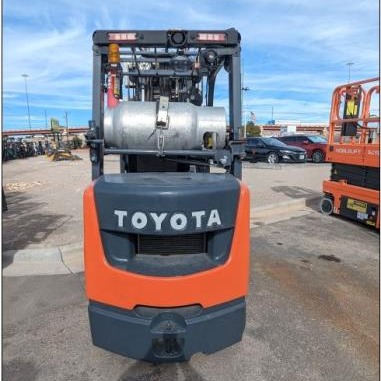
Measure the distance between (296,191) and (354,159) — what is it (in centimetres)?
364

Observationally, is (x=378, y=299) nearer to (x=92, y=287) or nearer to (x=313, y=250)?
(x=313, y=250)

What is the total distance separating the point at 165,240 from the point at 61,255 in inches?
118

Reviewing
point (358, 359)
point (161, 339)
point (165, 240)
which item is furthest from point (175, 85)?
point (358, 359)

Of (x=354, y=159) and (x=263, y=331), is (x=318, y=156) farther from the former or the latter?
(x=263, y=331)

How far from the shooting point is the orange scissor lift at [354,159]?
679 cm

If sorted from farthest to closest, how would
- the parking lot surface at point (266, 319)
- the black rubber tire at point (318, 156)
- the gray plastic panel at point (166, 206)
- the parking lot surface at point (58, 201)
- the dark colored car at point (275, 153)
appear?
the black rubber tire at point (318, 156) < the dark colored car at point (275, 153) < the parking lot surface at point (58, 201) < the parking lot surface at point (266, 319) < the gray plastic panel at point (166, 206)

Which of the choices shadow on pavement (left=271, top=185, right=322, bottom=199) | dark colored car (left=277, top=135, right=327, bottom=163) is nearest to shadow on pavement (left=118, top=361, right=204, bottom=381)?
shadow on pavement (left=271, top=185, right=322, bottom=199)

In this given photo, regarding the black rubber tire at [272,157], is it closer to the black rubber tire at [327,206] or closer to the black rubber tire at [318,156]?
the black rubber tire at [318,156]

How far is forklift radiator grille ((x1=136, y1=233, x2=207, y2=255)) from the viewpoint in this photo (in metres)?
2.68

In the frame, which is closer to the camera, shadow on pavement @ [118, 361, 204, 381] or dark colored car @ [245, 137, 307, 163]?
shadow on pavement @ [118, 361, 204, 381]

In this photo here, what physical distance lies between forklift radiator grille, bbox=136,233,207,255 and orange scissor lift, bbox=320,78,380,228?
5000 mm

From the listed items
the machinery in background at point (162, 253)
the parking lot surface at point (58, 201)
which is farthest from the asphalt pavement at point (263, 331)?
the parking lot surface at point (58, 201)

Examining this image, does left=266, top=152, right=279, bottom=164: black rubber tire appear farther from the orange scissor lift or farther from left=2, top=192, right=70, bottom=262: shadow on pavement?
left=2, top=192, right=70, bottom=262: shadow on pavement

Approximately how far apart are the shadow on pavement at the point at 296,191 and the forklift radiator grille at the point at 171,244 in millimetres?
7490
